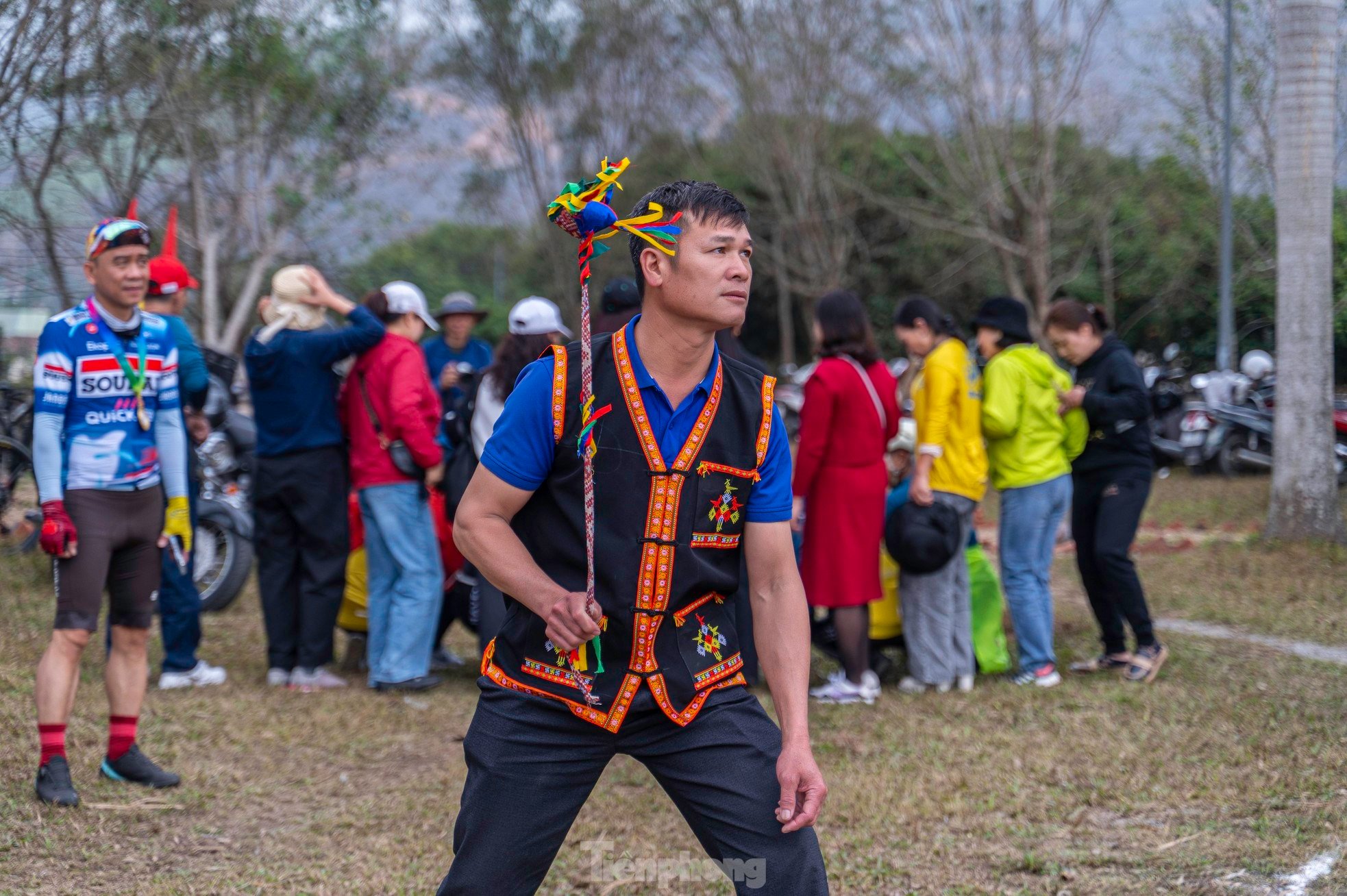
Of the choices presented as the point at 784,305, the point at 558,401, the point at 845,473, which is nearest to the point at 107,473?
the point at 558,401

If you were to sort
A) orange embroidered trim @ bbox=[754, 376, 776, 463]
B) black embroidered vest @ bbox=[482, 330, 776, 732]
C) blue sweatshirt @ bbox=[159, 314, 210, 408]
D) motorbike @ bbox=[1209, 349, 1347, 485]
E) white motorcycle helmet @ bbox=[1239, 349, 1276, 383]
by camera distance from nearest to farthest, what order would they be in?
black embroidered vest @ bbox=[482, 330, 776, 732]
orange embroidered trim @ bbox=[754, 376, 776, 463]
blue sweatshirt @ bbox=[159, 314, 210, 408]
motorbike @ bbox=[1209, 349, 1347, 485]
white motorcycle helmet @ bbox=[1239, 349, 1276, 383]

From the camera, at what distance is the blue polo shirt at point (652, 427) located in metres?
2.48

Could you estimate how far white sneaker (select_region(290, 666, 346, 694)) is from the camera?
6613 mm

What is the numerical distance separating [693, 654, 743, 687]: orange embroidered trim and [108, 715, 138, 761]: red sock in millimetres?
3134

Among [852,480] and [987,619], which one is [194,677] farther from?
[987,619]

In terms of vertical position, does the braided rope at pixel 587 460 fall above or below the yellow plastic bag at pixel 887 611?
above

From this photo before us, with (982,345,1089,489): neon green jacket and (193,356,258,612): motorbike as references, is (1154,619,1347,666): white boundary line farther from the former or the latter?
(193,356,258,612): motorbike

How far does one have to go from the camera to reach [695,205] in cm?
254

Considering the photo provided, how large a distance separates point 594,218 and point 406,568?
4.45 m

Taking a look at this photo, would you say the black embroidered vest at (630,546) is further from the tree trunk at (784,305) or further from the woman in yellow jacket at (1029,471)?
the tree trunk at (784,305)

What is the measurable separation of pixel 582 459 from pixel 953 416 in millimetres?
4249

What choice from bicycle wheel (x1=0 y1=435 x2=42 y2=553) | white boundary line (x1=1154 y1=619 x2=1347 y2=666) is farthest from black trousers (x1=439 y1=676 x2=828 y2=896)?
bicycle wheel (x1=0 y1=435 x2=42 y2=553)

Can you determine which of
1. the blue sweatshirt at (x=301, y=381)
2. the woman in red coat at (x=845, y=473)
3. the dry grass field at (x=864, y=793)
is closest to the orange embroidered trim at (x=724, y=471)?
the dry grass field at (x=864, y=793)

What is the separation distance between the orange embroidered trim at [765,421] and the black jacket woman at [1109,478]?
4.18m
